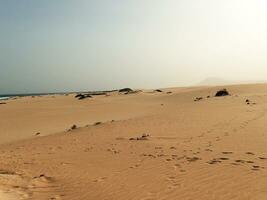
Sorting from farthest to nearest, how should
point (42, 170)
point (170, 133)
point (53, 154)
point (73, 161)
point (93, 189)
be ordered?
point (170, 133)
point (53, 154)
point (73, 161)
point (42, 170)
point (93, 189)

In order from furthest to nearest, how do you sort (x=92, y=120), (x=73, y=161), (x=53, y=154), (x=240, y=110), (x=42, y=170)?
(x=92, y=120) → (x=240, y=110) → (x=53, y=154) → (x=73, y=161) → (x=42, y=170)

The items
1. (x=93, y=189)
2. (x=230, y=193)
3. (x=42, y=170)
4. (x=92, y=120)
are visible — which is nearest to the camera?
(x=230, y=193)

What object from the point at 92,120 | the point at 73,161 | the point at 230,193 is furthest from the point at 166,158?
the point at 92,120

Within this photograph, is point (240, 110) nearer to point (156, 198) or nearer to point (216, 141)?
point (216, 141)

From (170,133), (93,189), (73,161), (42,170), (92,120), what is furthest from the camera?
(92,120)

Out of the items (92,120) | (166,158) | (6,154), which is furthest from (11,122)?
(166,158)

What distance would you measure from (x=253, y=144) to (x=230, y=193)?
5097 millimetres

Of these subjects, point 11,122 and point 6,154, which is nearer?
point 6,154

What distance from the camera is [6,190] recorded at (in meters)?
9.14

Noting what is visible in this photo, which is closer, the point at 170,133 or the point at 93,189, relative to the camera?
the point at 93,189

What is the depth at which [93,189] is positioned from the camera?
29.0ft

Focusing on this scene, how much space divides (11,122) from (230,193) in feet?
71.3

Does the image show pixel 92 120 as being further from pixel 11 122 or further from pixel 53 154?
pixel 53 154

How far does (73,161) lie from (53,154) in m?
1.53
